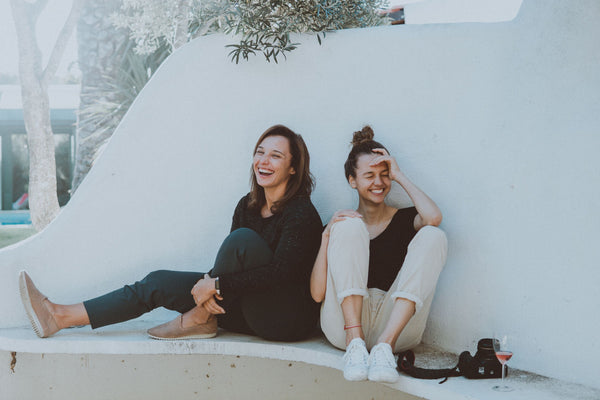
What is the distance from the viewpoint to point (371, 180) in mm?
3072

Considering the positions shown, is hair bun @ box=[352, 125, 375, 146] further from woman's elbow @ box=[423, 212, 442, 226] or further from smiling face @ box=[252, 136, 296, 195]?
woman's elbow @ box=[423, 212, 442, 226]

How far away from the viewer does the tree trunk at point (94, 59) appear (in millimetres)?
8312

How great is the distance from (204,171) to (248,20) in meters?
0.94

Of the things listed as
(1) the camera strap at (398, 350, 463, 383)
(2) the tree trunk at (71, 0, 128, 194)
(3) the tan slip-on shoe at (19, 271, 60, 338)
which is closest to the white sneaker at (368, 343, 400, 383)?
Answer: (1) the camera strap at (398, 350, 463, 383)

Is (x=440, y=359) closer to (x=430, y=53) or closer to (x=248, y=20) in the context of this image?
(x=430, y=53)

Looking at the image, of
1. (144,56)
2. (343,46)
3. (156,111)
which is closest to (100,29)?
(144,56)

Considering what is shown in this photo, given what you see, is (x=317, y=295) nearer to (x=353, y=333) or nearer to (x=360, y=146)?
(x=353, y=333)

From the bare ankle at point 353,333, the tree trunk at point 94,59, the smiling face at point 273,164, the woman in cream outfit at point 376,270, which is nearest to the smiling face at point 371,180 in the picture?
the woman in cream outfit at point 376,270

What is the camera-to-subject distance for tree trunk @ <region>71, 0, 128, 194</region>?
27.3ft

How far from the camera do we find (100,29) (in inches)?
329

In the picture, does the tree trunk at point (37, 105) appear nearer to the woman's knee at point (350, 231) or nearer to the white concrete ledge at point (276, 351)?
the white concrete ledge at point (276, 351)

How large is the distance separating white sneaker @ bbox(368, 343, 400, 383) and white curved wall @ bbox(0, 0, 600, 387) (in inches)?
27.2

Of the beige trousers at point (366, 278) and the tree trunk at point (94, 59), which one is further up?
the tree trunk at point (94, 59)

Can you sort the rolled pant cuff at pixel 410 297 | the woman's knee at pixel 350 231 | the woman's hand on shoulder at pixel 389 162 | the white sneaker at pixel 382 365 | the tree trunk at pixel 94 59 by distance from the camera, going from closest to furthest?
the white sneaker at pixel 382 365, the rolled pant cuff at pixel 410 297, the woman's knee at pixel 350 231, the woman's hand on shoulder at pixel 389 162, the tree trunk at pixel 94 59
